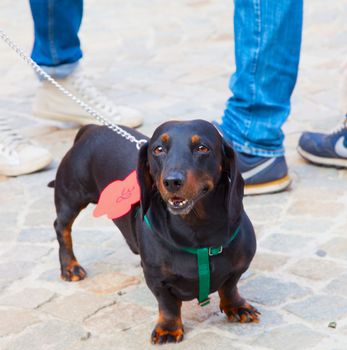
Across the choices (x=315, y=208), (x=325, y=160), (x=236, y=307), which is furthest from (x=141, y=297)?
(x=325, y=160)

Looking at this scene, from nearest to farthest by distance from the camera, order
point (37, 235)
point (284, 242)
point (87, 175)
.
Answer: point (87, 175) → point (284, 242) → point (37, 235)

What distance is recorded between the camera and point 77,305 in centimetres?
362

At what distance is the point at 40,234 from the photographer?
4.35 m

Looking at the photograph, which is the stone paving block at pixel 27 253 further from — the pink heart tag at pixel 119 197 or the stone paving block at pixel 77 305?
the pink heart tag at pixel 119 197

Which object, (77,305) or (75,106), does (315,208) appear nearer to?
(77,305)

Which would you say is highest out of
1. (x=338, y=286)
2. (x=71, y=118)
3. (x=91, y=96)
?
(x=338, y=286)

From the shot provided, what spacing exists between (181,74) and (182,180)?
4.37m

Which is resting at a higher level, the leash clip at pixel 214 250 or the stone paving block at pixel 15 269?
the leash clip at pixel 214 250

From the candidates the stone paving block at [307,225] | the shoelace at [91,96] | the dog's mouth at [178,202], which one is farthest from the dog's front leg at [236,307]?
the shoelace at [91,96]

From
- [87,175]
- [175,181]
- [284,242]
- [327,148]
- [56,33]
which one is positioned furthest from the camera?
[56,33]

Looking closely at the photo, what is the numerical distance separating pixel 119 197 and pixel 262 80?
1.51 metres

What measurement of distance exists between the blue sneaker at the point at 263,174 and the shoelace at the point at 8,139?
1.47 meters

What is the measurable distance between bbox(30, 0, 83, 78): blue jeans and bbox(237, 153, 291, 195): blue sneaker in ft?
5.24

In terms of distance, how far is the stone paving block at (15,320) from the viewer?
3.44 meters
